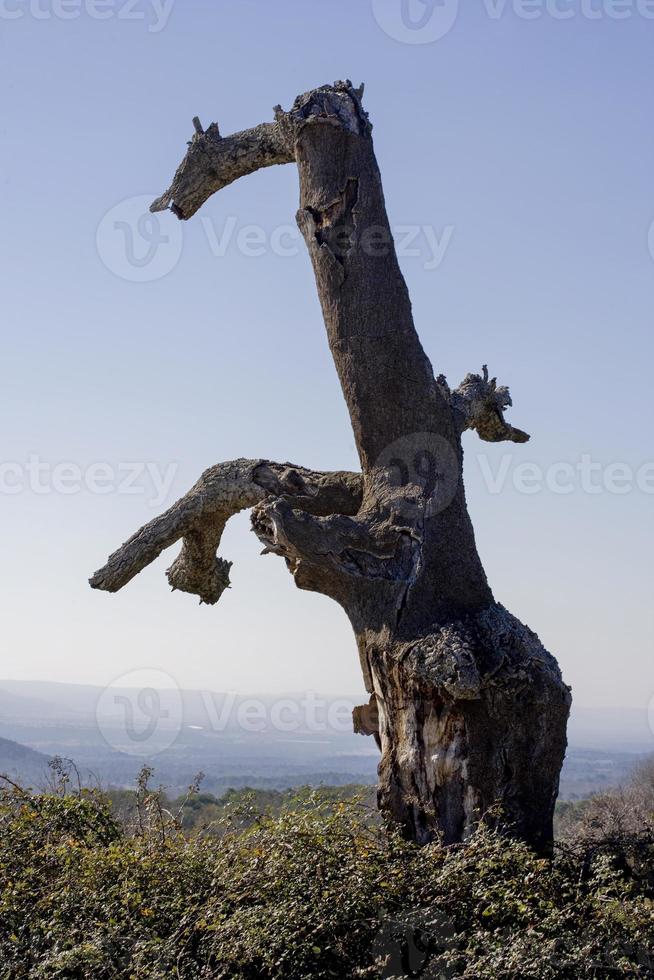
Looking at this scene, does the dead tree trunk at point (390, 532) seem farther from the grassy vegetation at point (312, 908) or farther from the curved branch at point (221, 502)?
the grassy vegetation at point (312, 908)

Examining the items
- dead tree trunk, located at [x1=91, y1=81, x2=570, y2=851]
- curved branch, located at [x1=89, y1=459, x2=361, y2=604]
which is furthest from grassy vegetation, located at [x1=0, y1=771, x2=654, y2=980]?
curved branch, located at [x1=89, y1=459, x2=361, y2=604]

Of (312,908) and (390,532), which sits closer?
(312,908)

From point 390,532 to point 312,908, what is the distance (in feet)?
9.09

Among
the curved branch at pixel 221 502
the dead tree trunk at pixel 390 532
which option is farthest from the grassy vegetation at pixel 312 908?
the curved branch at pixel 221 502

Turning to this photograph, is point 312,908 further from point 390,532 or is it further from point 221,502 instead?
point 221,502

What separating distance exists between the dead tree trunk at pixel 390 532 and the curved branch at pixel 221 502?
0.01 m

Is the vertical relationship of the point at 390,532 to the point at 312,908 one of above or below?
above

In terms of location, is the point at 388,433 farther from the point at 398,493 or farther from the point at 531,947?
the point at 531,947

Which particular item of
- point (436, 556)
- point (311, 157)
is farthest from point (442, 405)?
point (311, 157)

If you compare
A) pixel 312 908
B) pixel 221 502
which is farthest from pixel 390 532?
pixel 312 908

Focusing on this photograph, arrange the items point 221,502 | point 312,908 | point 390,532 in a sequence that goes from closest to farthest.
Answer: point 312,908
point 390,532
point 221,502

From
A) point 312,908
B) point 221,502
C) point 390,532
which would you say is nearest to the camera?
point 312,908

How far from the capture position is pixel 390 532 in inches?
290

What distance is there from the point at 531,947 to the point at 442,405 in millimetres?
4112
